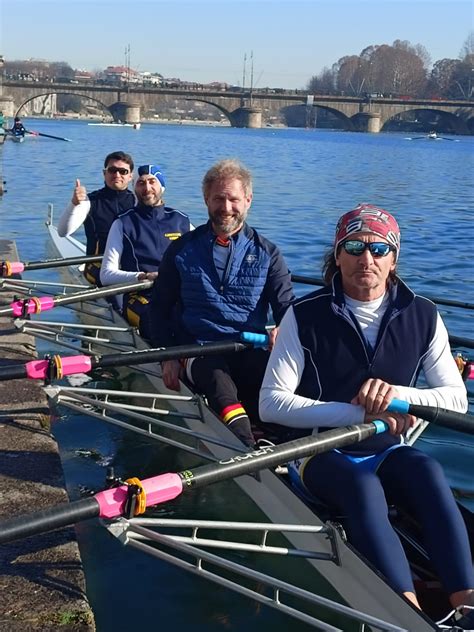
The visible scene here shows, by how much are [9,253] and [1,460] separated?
6.97 meters

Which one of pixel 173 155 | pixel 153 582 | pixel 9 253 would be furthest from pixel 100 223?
pixel 173 155

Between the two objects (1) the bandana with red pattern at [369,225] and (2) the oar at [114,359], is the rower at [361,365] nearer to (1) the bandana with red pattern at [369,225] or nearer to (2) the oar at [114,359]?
(1) the bandana with red pattern at [369,225]

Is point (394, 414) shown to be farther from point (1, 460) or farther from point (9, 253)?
point (9, 253)

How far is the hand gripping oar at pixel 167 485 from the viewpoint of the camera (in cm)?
298

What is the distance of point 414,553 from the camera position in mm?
3867

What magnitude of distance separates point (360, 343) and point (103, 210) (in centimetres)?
565

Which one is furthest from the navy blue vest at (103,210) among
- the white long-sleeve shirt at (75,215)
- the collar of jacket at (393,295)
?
the collar of jacket at (393,295)

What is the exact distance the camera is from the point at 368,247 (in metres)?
3.72

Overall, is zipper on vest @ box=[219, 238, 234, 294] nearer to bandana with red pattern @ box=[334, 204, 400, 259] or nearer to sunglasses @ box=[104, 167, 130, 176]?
bandana with red pattern @ box=[334, 204, 400, 259]

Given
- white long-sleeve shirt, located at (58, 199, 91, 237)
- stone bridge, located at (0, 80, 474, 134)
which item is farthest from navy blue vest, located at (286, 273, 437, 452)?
stone bridge, located at (0, 80, 474, 134)

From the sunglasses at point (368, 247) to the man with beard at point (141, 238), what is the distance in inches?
151

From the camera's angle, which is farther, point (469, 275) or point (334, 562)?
point (469, 275)

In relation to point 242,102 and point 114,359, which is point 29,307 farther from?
point 242,102

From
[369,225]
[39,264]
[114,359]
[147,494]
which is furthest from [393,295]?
[39,264]
